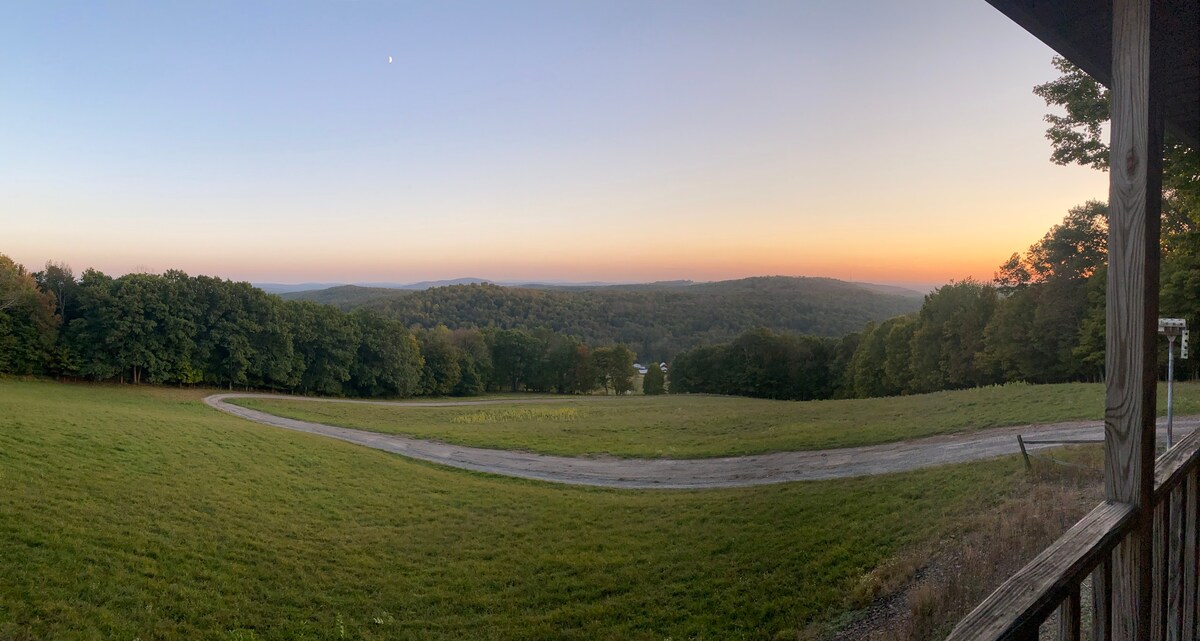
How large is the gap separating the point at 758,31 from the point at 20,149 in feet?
56.2

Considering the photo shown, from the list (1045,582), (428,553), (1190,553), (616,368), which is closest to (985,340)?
(616,368)

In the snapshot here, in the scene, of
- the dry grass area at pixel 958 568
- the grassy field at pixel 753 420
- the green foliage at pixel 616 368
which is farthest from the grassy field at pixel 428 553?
the green foliage at pixel 616 368

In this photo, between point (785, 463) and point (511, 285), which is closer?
point (785, 463)

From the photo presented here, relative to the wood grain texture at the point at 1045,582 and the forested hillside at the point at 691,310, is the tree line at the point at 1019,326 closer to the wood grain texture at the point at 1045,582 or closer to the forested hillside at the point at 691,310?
the forested hillside at the point at 691,310

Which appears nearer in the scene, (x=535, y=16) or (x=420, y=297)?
(x=535, y=16)

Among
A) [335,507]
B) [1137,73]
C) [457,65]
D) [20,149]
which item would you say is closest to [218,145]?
[20,149]

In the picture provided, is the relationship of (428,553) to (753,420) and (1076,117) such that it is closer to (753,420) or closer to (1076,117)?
(753,420)

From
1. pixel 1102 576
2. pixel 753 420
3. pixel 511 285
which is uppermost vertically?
pixel 511 285

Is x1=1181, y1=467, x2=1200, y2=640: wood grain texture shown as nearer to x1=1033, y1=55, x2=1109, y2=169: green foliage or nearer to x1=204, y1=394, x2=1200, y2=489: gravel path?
x1=204, y1=394, x2=1200, y2=489: gravel path

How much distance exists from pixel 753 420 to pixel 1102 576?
10.7 metres

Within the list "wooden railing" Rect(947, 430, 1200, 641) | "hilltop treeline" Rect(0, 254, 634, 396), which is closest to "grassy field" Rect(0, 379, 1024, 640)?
"wooden railing" Rect(947, 430, 1200, 641)

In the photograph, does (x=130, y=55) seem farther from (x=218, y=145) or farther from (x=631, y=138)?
(x=631, y=138)

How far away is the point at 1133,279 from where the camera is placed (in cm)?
139

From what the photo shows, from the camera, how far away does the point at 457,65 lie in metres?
13.8
